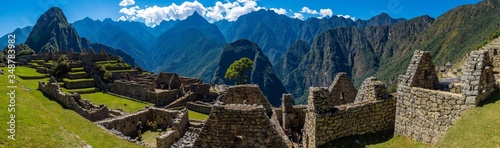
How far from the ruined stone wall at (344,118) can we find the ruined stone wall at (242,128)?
216 cm

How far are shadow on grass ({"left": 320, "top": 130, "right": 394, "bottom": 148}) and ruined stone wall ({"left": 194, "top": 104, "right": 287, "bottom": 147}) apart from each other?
2677 mm

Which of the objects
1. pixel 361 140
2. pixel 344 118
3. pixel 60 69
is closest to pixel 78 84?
pixel 60 69

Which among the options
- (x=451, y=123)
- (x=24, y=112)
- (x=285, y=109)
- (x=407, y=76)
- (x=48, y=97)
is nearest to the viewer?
(x=451, y=123)

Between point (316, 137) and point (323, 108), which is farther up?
point (323, 108)

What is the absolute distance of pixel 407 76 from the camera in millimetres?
11438

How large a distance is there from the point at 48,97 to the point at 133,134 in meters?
10.9

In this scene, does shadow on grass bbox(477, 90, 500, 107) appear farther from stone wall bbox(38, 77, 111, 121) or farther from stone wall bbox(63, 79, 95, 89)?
stone wall bbox(63, 79, 95, 89)

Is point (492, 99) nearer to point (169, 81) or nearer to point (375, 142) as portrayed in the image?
point (375, 142)

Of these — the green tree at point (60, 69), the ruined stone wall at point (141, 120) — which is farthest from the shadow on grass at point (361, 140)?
the green tree at point (60, 69)

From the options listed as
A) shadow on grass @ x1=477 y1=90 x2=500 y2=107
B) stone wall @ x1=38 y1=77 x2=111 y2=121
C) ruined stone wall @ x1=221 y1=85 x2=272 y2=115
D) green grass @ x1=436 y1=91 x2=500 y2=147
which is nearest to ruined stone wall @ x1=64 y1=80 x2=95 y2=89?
stone wall @ x1=38 y1=77 x2=111 y2=121

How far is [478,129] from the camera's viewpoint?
27.9ft

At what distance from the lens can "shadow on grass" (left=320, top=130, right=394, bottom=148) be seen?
35.7ft

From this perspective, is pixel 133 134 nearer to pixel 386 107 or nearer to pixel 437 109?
pixel 386 107

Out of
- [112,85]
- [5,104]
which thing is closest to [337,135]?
[5,104]
